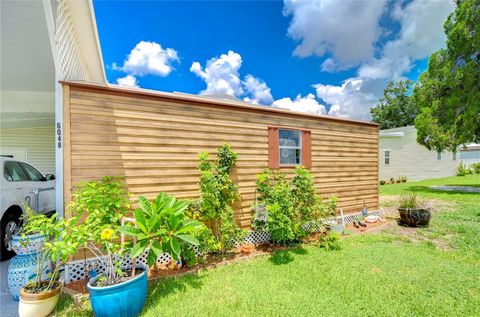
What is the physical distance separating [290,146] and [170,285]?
14.2 feet

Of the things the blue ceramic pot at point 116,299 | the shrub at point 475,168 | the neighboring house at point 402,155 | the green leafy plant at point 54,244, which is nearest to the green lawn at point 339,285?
the blue ceramic pot at point 116,299

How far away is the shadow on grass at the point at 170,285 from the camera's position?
10.8 feet

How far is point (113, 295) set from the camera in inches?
103

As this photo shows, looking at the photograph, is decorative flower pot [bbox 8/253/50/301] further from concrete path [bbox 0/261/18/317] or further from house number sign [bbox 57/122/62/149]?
house number sign [bbox 57/122/62/149]

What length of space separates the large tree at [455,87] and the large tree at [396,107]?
18.0 meters

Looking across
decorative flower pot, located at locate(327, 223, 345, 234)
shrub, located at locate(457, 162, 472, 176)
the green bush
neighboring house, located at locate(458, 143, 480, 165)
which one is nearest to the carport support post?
the green bush

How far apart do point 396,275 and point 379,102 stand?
34125 mm

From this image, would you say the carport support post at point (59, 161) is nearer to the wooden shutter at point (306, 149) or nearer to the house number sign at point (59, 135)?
the house number sign at point (59, 135)

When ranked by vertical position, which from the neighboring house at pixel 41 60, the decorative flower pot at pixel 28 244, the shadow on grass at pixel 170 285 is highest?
the neighboring house at pixel 41 60

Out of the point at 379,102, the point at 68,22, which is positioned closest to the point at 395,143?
the point at 379,102

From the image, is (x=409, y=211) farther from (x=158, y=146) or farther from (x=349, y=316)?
(x=158, y=146)

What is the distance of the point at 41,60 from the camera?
16.0ft

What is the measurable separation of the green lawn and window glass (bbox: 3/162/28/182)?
3.09m

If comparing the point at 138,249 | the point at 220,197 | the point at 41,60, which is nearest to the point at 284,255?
the point at 220,197
